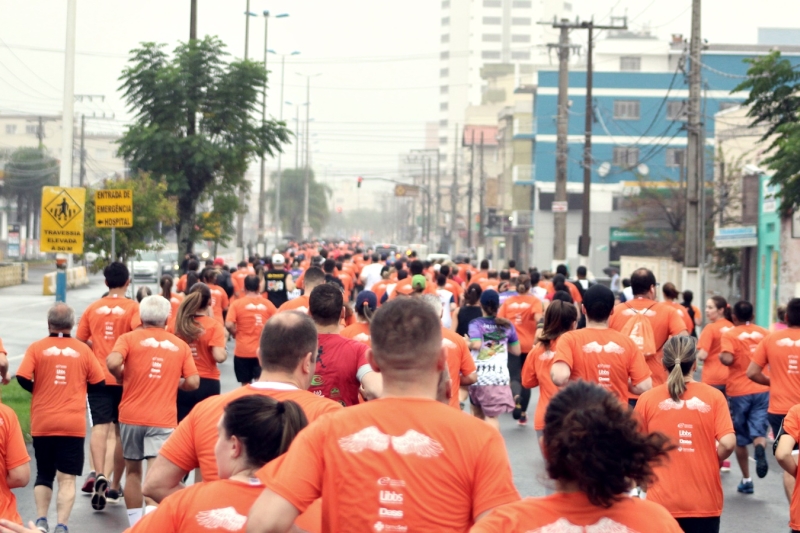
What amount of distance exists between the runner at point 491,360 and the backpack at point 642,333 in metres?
1.85

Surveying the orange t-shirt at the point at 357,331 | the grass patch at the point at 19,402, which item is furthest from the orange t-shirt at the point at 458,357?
the grass patch at the point at 19,402

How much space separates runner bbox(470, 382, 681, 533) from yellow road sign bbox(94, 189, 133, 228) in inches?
627

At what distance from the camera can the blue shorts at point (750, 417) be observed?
1118 cm

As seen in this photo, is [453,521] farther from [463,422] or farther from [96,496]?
[96,496]

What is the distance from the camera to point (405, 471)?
3492 mm

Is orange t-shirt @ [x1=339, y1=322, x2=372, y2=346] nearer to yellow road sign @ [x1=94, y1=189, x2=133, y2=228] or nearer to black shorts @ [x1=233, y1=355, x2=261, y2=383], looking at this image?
black shorts @ [x1=233, y1=355, x2=261, y2=383]

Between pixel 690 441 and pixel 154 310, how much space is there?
12.2 ft

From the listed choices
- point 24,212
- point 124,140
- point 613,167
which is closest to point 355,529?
point 124,140

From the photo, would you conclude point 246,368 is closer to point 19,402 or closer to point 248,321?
point 248,321

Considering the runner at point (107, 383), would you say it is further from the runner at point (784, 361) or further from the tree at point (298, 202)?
the tree at point (298, 202)

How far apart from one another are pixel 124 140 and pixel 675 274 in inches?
822

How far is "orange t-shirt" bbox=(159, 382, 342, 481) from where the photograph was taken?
4.52 meters

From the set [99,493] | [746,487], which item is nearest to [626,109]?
[746,487]

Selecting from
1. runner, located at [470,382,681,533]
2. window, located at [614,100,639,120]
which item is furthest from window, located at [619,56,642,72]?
runner, located at [470,382,681,533]
